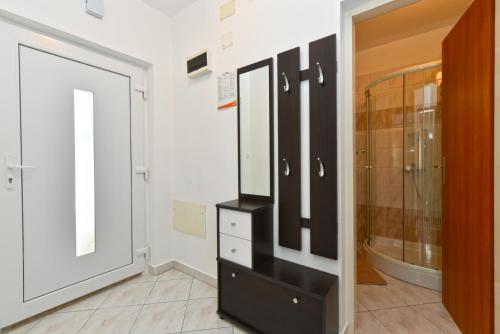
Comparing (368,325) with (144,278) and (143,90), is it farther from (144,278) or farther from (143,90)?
(143,90)

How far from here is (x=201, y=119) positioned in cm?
212

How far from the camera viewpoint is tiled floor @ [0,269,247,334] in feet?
5.00

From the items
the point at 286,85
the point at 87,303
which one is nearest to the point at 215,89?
the point at 286,85

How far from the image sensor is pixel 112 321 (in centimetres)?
160

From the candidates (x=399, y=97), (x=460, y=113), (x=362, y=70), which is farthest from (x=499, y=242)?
(x=362, y=70)

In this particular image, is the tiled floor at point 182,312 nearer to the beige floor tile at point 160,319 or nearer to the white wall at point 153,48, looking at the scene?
the beige floor tile at point 160,319

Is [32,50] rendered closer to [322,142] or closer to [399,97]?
[322,142]

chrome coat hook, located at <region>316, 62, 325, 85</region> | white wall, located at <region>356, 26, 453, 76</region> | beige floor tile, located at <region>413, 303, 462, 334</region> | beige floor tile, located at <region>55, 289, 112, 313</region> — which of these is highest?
white wall, located at <region>356, 26, 453, 76</region>

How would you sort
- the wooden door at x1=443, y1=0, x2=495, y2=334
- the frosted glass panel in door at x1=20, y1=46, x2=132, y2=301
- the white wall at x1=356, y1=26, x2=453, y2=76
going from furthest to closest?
the white wall at x1=356, y1=26, x2=453, y2=76 < the frosted glass panel in door at x1=20, y1=46, x2=132, y2=301 < the wooden door at x1=443, y1=0, x2=495, y2=334

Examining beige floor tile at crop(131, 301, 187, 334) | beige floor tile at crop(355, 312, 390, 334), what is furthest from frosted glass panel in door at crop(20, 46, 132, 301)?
beige floor tile at crop(355, 312, 390, 334)

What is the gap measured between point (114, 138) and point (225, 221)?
4.26 ft

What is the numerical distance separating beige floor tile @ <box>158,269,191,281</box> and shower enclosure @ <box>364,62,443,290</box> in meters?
1.99

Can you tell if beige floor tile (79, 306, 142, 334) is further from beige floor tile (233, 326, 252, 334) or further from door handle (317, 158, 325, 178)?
door handle (317, 158, 325, 178)

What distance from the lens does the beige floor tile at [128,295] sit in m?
1.82
